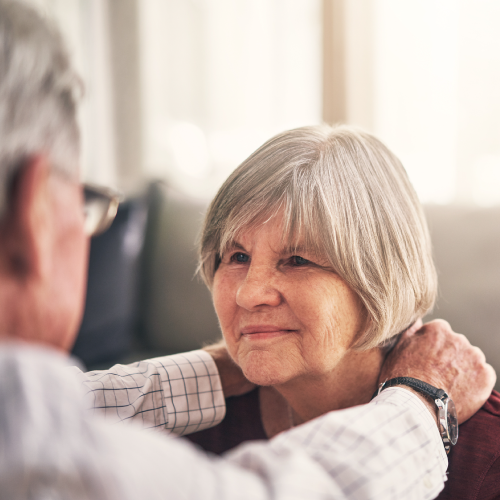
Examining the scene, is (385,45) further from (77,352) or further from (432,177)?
(77,352)

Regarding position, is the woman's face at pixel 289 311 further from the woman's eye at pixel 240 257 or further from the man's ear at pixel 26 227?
the man's ear at pixel 26 227

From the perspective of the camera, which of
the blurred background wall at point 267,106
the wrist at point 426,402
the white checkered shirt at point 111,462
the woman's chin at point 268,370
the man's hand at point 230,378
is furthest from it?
the blurred background wall at point 267,106

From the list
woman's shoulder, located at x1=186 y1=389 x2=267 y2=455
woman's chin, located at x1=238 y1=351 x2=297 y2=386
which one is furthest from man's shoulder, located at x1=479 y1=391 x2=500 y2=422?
woman's shoulder, located at x1=186 y1=389 x2=267 y2=455

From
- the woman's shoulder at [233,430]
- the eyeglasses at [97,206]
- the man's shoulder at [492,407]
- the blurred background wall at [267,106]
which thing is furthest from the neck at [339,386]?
the eyeglasses at [97,206]

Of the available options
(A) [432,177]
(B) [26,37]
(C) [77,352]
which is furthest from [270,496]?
(A) [432,177]

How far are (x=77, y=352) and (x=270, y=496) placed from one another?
1.47m

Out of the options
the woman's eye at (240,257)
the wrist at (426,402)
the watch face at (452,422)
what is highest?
the woman's eye at (240,257)

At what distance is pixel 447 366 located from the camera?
3.11 feet

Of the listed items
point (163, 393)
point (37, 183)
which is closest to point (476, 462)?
point (163, 393)

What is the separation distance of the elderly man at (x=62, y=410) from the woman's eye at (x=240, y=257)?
1.28ft

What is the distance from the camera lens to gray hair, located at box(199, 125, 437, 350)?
0.92 meters

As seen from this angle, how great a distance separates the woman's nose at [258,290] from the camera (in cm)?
94

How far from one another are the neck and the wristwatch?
0.56 ft

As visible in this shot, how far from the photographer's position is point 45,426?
0.45 metres
